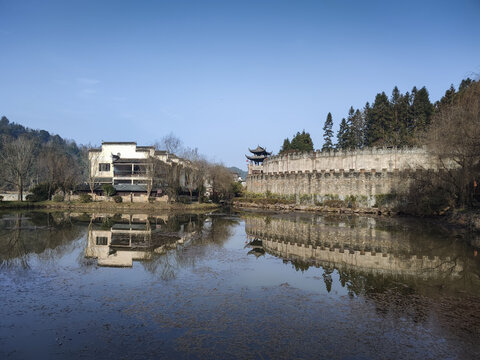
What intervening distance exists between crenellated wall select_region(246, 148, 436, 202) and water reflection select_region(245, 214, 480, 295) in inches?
774

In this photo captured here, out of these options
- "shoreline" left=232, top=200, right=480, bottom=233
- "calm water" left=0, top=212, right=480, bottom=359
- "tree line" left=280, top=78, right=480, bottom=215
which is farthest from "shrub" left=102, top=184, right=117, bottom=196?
"tree line" left=280, top=78, right=480, bottom=215

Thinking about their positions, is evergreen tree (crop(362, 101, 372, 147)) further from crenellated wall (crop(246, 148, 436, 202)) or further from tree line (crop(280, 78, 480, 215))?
crenellated wall (crop(246, 148, 436, 202))

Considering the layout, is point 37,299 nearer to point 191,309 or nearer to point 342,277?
point 191,309

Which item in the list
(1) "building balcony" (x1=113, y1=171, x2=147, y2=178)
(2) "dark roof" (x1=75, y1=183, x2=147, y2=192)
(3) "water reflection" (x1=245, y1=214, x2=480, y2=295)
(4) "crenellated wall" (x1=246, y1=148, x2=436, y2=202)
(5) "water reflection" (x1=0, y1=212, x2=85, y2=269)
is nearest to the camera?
(3) "water reflection" (x1=245, y1=214, x2=480, y2=295)

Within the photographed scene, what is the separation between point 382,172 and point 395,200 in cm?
413

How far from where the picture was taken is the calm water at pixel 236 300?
7.17 m

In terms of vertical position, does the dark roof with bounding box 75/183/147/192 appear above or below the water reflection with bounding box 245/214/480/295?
above

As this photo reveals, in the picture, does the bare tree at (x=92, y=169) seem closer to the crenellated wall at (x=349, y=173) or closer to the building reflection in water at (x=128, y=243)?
the building reflection in water at (x=128, y=243)

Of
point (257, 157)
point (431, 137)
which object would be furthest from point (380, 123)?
point (431, 137)

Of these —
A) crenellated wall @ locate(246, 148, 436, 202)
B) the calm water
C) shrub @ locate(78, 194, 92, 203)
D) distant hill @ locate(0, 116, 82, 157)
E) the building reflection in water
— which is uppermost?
distant hill @ locate(0, 116, 82, 157)

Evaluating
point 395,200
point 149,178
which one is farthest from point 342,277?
point 149,178

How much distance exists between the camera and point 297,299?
34.1 feet

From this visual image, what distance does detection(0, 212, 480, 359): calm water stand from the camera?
7172 millimetres

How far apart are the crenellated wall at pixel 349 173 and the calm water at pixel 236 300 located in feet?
89.3
